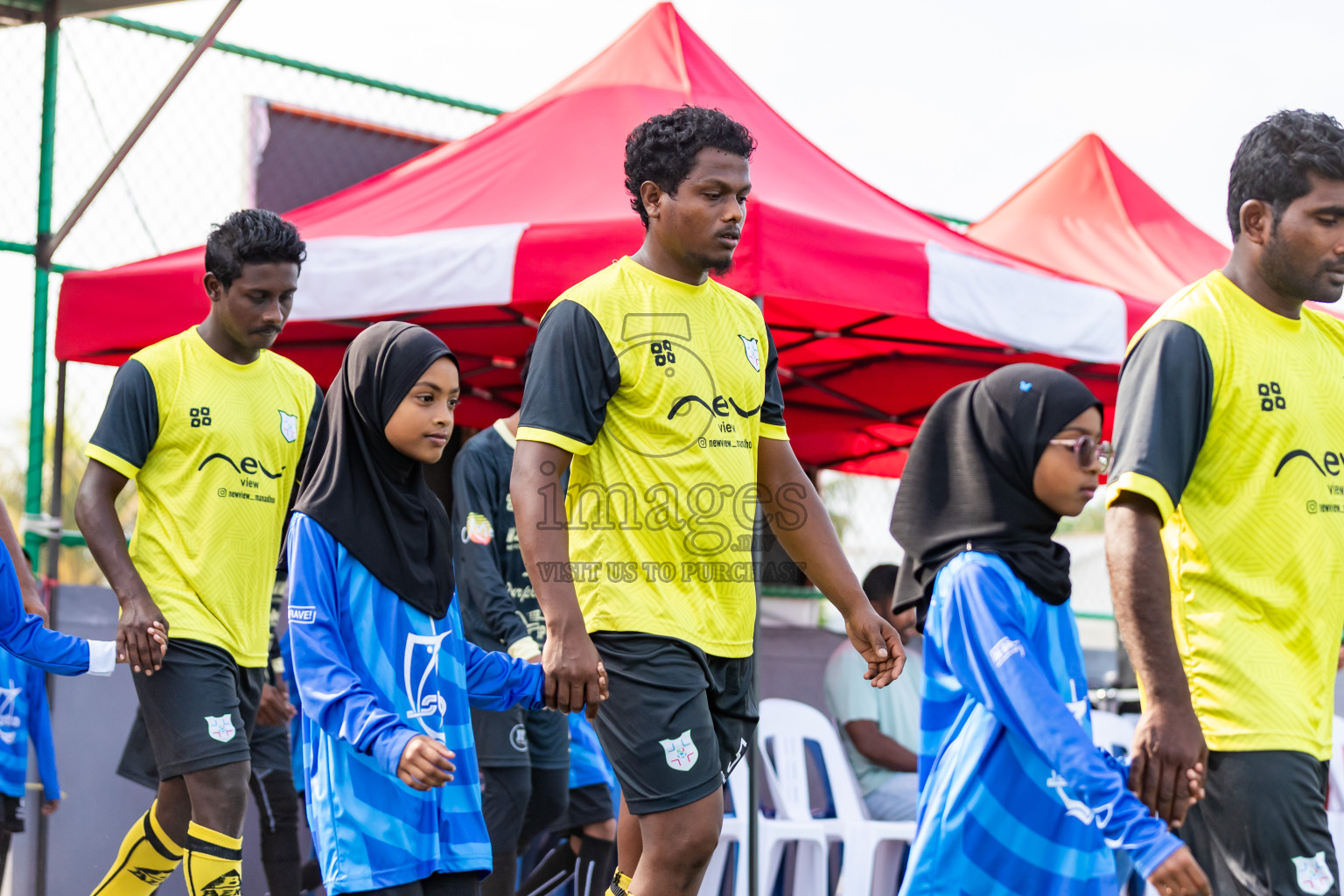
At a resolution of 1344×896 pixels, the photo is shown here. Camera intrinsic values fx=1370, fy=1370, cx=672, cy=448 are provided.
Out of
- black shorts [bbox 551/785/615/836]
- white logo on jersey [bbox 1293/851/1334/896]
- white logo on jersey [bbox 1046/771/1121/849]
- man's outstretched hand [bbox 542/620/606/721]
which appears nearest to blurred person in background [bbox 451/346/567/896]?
black shorts [bbox 551/785/615/836]

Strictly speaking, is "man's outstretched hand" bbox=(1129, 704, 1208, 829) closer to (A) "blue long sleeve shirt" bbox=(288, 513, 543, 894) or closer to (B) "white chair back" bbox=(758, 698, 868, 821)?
(A) "blue long sleeve shirt" bbox=(288, 513, 543, 894)

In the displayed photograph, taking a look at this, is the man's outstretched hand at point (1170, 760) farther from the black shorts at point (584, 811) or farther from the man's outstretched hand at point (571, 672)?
the black shorts at point (584, 811)

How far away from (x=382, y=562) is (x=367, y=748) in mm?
470

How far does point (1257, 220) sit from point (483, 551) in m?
3.03

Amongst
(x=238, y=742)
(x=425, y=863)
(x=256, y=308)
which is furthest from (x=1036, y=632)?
(x=256, y=308)

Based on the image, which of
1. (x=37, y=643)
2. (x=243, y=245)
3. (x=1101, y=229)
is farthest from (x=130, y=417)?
(x=1101, y=229)

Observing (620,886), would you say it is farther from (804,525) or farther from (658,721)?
(804,525)

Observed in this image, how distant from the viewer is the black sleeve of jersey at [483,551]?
15.9ft

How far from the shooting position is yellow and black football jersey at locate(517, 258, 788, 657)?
3123 millimetres

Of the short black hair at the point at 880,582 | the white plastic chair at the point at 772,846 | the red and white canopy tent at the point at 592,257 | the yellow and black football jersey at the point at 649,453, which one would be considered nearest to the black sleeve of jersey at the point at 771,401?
the yellow and black football jersey at the point at 649,453

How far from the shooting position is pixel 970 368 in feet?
24.6

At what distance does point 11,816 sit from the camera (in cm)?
497

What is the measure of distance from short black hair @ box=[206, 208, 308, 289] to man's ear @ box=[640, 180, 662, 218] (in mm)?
1579

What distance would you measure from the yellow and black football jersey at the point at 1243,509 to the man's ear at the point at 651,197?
4.12 ft
